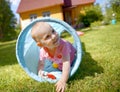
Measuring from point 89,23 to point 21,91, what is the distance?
2477cm

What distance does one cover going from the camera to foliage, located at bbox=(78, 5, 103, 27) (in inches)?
1102

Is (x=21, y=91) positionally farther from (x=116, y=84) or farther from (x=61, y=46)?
(x=116, y=84)

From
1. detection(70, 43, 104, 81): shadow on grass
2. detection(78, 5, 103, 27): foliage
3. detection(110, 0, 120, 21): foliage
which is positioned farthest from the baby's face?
detection(78, 5, 103, 27): foliage

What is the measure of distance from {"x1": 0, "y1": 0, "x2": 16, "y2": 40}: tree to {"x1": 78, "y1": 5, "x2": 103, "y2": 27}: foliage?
36.2 feet

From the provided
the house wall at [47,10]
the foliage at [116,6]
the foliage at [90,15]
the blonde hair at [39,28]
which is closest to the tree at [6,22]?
the house wall at [47,10]

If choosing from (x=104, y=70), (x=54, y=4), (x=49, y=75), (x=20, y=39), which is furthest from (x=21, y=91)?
(x=54, y=4)

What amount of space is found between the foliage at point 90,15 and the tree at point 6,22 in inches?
434

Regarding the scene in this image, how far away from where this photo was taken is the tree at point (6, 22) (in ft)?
115

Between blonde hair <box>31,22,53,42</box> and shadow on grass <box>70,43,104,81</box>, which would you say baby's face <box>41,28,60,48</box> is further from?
shadow on grass <box>70,43,104,81</box>

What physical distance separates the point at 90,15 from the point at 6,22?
41.4 feet

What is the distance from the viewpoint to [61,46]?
3.99 metres

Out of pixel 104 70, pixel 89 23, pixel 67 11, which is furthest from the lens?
pixel 67 11

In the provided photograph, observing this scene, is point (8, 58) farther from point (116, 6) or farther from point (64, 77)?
point (116, 6)

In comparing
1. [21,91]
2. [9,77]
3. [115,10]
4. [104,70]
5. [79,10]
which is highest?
[21,91]
